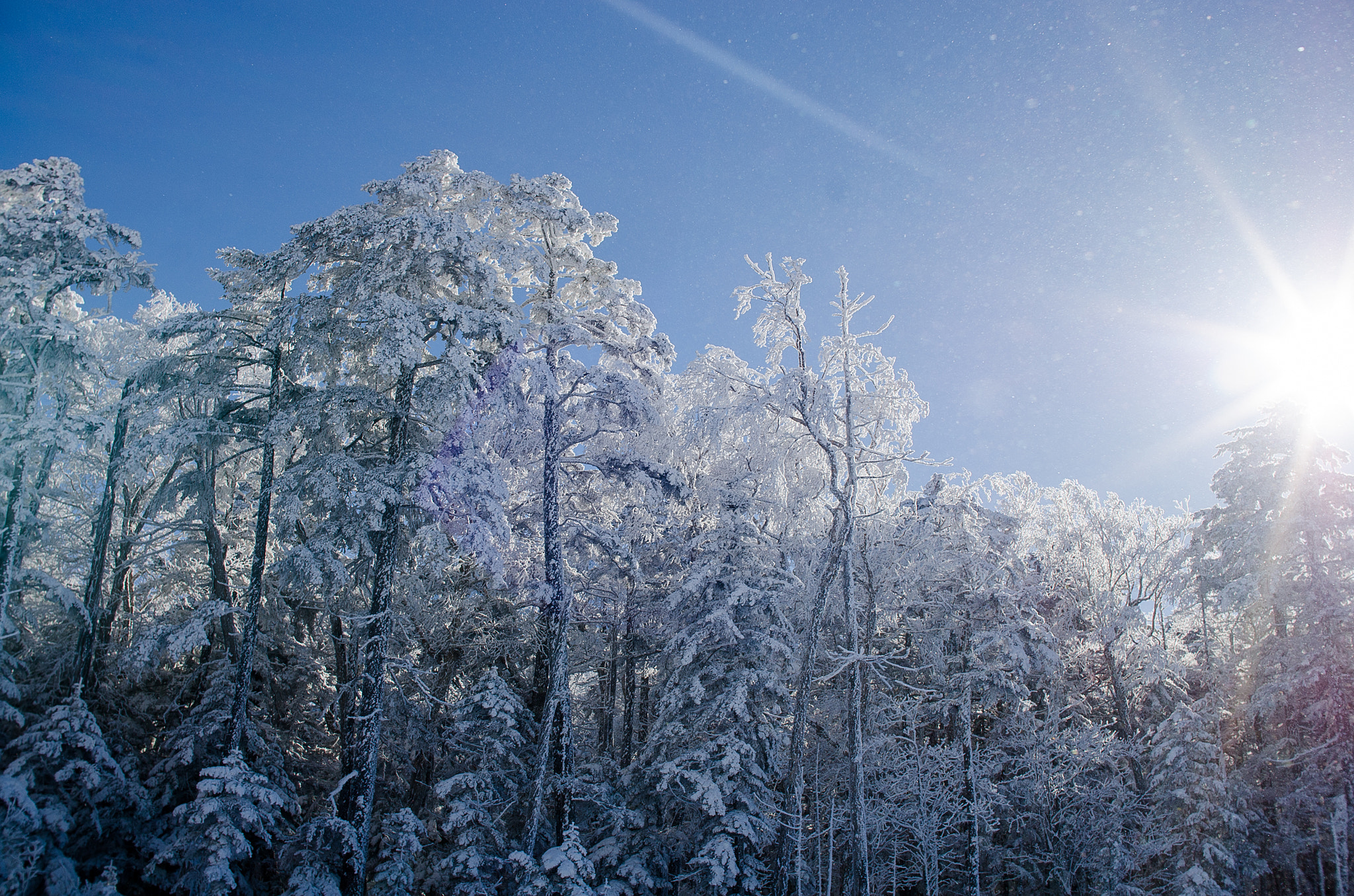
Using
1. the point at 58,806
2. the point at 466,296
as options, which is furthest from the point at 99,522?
the point at 466,296

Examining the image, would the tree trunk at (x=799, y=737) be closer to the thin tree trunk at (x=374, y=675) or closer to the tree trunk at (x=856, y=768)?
the tree trunk at (x=856, y=768)

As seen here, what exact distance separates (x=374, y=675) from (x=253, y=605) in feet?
11.8

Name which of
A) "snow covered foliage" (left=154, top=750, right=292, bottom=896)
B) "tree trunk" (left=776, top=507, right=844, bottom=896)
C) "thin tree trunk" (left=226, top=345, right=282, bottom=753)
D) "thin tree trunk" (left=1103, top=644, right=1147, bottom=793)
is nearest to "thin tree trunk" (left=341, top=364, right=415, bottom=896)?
"snow covered foliage" (left=154, top=750, right=292, bottom=896)

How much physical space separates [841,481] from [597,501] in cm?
707

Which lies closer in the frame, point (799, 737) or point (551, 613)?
point (799, 737)

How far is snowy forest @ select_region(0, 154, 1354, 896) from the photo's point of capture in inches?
535

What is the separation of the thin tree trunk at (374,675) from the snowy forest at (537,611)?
10 cm

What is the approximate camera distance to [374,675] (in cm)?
1337

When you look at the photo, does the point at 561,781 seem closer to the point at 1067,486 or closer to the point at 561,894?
the point at 561,894

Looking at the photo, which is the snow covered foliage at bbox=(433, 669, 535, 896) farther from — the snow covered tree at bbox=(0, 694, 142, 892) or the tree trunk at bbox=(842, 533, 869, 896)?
the tree trunk at bbox=(842, 533, 869, 896)

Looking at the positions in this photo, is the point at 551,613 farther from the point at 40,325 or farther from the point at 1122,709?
the point at 1122,709

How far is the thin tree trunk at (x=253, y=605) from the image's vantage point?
14.2 meters

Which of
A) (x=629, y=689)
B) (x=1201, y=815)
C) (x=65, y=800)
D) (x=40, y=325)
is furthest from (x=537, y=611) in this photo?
(x=1201, y=815)

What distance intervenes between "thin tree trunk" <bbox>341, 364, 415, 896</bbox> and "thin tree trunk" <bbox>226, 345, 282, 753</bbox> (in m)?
2.43
